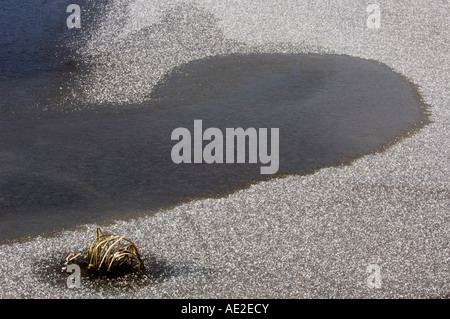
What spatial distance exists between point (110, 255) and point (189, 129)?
2.23m

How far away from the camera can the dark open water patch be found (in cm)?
494

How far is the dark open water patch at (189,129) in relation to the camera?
494 centimetres

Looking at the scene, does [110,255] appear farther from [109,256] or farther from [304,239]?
[304,239]

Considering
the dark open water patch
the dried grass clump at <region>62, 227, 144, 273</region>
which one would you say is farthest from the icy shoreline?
the dark open water patch

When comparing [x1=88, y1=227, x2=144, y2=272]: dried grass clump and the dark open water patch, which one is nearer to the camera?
[x1=88, y1=227, x2=144, y2=272]: dried grass clump

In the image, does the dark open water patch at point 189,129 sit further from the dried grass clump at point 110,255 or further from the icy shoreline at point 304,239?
the dried grass clump at point 110,255

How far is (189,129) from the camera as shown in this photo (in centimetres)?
598

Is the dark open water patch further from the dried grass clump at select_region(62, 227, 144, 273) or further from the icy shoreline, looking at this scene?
the dried grass clump at select_region(62, 227, 144, 273)

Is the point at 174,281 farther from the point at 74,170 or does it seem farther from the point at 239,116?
the point at 239,116

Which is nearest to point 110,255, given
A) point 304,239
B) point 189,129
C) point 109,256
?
point 109,256

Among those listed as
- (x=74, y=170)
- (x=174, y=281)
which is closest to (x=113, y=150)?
(x=74, y=170)

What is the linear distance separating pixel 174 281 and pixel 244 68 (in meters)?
3.90

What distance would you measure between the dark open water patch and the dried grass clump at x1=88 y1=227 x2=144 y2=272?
1.91 feet

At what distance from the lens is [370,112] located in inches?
256
